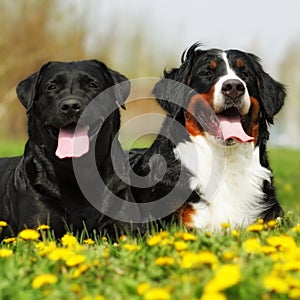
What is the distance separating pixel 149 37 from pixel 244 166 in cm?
4558

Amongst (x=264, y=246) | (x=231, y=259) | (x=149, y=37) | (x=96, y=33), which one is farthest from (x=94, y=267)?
(x=149, y=37)

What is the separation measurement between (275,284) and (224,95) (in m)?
2.51

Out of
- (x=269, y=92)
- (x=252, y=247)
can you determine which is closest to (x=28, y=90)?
(x=269, y=92)

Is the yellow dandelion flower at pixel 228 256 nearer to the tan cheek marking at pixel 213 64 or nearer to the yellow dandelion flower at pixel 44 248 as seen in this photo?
the yellow dandelion flower at pixel 44 248

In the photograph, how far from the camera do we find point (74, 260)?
290 centimetres

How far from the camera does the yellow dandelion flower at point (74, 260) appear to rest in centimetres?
289

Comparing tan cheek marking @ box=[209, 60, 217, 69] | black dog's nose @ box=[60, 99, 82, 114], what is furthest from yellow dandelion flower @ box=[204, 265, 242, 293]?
tan cheek marking @ box=[209, 60, 217, 69]

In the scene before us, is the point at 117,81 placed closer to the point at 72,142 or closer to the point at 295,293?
the point at 72,142

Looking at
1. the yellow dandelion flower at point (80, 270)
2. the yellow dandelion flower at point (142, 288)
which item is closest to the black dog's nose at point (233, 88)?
the yellow dandelion flower at point (80, 270)

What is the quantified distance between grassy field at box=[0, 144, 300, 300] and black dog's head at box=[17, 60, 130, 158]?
1.33 metres

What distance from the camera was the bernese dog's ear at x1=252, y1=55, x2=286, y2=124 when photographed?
16.5 feet

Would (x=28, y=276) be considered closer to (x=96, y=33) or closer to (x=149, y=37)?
(x=96, y=33)

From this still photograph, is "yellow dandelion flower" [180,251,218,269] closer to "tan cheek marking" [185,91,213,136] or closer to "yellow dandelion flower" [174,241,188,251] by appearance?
"yellow dandelion flower" [174,241,188,251]

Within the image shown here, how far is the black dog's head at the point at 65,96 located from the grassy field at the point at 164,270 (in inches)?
52.4
